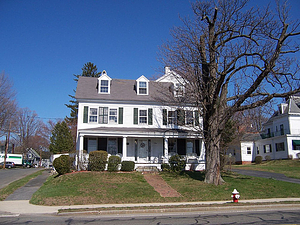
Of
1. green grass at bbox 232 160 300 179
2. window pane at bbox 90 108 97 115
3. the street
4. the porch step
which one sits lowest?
the street

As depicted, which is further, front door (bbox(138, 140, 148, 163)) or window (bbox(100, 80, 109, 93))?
window (bbox(100, 80, 109, 93))

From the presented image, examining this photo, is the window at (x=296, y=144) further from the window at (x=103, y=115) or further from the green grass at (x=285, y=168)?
the window at (x=103, y=115)

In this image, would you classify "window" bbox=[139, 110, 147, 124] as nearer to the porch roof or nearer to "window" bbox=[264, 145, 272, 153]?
the porch roof

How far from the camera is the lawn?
13766 mm

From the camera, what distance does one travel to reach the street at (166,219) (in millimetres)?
8969

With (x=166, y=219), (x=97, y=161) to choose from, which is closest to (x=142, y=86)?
(x=97, y=161)

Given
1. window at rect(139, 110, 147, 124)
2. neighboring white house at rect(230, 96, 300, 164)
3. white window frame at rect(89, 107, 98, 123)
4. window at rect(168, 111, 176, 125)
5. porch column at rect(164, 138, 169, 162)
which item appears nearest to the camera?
porch column at rect(164, 138, 169, 162)

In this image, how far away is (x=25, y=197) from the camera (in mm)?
14539

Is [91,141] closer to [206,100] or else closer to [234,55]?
[206,100]

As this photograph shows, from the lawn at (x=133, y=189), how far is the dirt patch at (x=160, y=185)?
33 cm

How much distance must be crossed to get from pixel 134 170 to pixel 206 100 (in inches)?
325

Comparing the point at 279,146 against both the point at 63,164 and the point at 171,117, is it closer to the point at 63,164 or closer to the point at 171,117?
the point at 171,117

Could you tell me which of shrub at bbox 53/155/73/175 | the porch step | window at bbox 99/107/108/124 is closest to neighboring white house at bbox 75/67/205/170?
window at bbox 99/107/108/124

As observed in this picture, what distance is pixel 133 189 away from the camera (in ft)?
51.5
